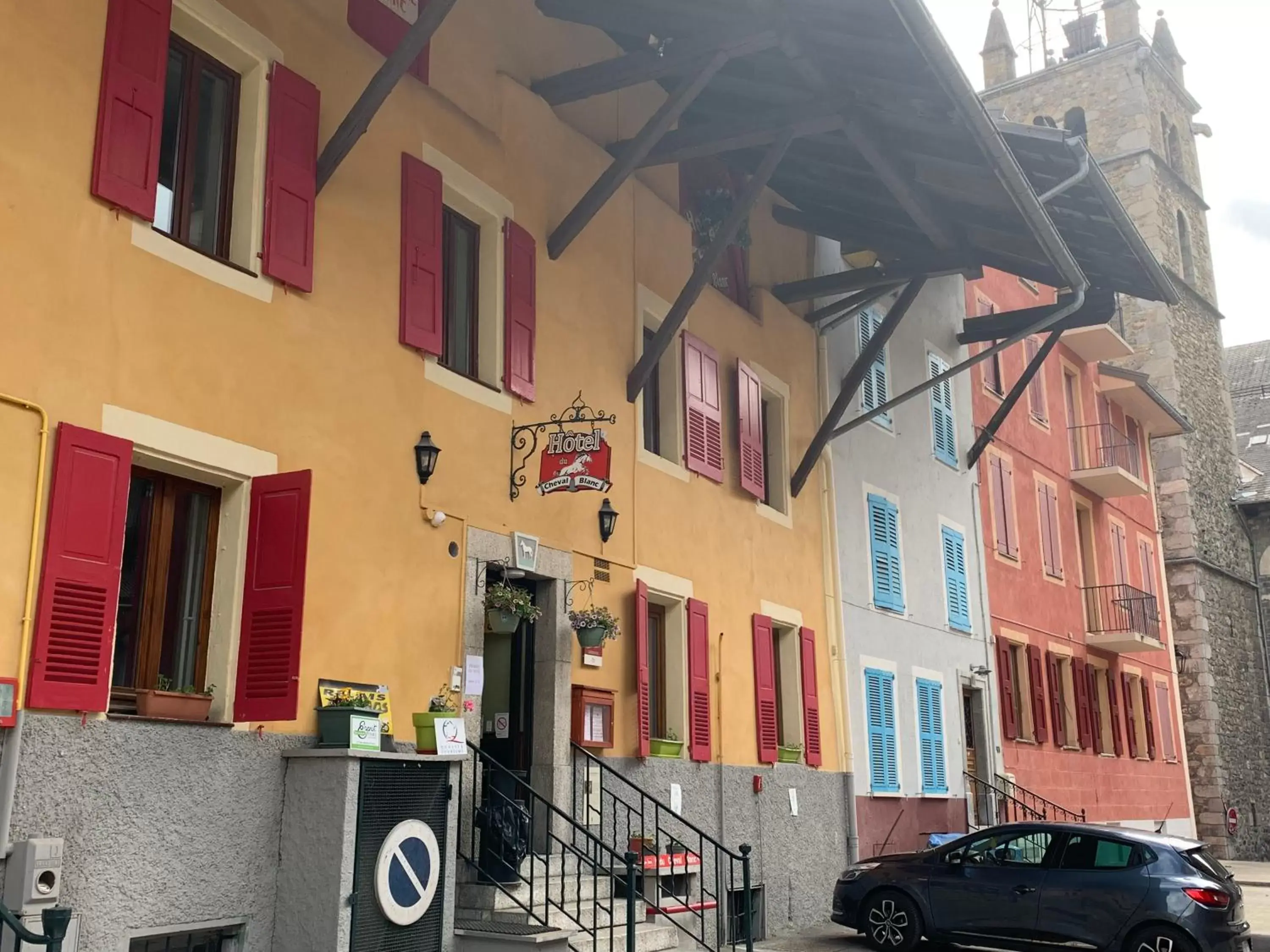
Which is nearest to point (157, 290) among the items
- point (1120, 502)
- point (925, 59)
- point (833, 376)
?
point (925, 59)

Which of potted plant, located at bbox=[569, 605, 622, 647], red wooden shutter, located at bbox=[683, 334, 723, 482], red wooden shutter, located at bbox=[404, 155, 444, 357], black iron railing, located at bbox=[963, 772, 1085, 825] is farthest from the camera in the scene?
black iron railing, located at bbox=[963, 772, 1085, 825]

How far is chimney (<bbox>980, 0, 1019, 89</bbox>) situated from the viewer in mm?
34562

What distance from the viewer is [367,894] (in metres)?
7.70

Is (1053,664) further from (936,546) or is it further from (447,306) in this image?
(447,306)

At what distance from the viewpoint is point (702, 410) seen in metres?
13.3

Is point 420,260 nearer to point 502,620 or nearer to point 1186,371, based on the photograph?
point 502,620

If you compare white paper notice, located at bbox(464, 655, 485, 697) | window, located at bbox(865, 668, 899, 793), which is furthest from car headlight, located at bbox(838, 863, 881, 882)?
white paper notice, located at bbox(464, 655, 485, 697)

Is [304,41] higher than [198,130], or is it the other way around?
[304,41]

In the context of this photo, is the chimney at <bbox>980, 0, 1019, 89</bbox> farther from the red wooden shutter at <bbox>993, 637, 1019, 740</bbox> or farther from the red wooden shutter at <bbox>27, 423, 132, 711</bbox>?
the red wooden shutter at <bbox>27, 423, 132, 711</bbox>

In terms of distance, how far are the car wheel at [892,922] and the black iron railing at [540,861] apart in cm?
277

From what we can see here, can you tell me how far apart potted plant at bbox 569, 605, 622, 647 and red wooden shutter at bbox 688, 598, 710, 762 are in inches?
70.1

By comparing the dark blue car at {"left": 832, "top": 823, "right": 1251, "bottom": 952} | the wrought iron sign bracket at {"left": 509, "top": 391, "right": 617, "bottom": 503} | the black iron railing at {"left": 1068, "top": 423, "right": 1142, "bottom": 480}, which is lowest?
the dark blue car at {"left": 832, "top": 823, "right": 1251, "bottom": 952}

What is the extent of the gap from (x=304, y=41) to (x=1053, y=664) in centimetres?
1752

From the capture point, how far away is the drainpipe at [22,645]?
6242mm
